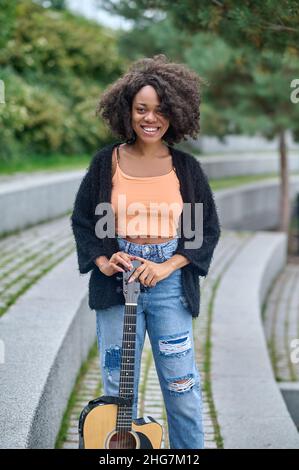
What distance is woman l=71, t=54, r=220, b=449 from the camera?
3736mm

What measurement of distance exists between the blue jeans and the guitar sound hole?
0.18 meters

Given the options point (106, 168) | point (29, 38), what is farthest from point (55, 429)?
point (29, 38)

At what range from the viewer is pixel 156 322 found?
12.4ft

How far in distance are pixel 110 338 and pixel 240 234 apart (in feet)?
35.2

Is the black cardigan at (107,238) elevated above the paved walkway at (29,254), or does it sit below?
above

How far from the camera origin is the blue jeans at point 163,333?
12.3 feet

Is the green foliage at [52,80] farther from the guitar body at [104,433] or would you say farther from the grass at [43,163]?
the guitar body at [104,433]

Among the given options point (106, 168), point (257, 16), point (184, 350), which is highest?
point (257, 16)

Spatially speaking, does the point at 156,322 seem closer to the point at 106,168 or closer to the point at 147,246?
the point at 147,246

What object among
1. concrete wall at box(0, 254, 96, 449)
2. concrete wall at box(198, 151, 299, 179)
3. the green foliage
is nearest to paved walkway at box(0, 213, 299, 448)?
concrete wall at box(0, 254, 96, 449)

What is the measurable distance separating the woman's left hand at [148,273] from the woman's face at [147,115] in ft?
1.66

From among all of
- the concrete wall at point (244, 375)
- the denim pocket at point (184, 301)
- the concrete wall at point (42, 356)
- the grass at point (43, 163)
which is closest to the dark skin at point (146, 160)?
the denim pocket at point (184, 301)

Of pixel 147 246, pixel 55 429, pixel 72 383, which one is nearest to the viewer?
pixel 147 246
